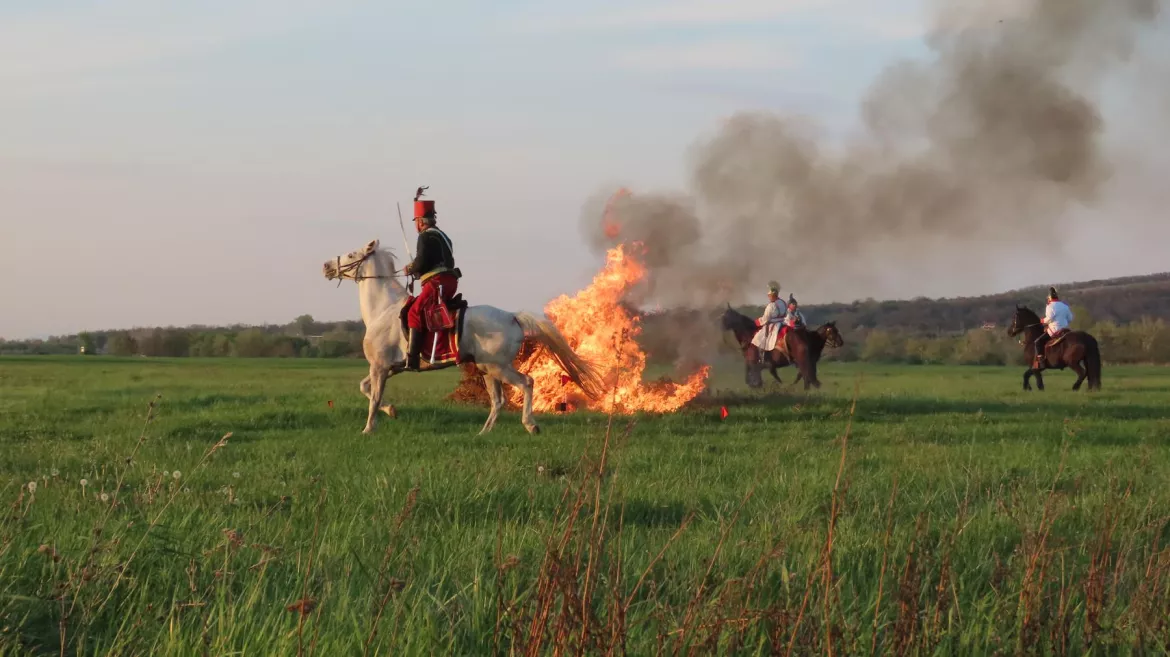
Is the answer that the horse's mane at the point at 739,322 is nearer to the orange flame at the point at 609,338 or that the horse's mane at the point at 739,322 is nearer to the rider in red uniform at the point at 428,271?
the orange flame at the point at 609,338

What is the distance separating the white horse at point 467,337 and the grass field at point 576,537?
0.64m

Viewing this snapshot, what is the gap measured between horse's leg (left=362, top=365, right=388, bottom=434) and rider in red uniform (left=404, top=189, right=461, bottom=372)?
19.9 inches

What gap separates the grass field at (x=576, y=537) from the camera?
12.6 ft

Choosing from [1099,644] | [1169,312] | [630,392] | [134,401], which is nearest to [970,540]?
[1099,644]

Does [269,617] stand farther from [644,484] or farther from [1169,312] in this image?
[1169,312]

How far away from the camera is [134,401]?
20016mm

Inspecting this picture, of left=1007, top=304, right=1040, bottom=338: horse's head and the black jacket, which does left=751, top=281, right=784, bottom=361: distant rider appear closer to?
left=1007, top=304, right=1040, bottom=338: horse's head

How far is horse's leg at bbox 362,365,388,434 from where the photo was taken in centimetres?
1428

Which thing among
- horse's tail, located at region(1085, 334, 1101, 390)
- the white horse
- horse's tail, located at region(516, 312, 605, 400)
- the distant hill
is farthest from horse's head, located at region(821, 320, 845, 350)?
the distant hill

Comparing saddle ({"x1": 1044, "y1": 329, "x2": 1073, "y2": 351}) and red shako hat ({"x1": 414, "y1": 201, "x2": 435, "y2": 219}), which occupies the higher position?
red shako hat ({"x1": 414, "y1": 201, "x2": 435, "y2": 219})

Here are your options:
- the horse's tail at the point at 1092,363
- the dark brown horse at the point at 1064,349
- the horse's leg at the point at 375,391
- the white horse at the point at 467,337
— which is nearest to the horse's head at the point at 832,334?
the dark brown horse at the point at 1064,349

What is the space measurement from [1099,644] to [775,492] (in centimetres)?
404

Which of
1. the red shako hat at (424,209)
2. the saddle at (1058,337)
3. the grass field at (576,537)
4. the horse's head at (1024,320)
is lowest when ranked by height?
the grass field at (576,537)

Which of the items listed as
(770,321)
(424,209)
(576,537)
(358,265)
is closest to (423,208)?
(424,209)
